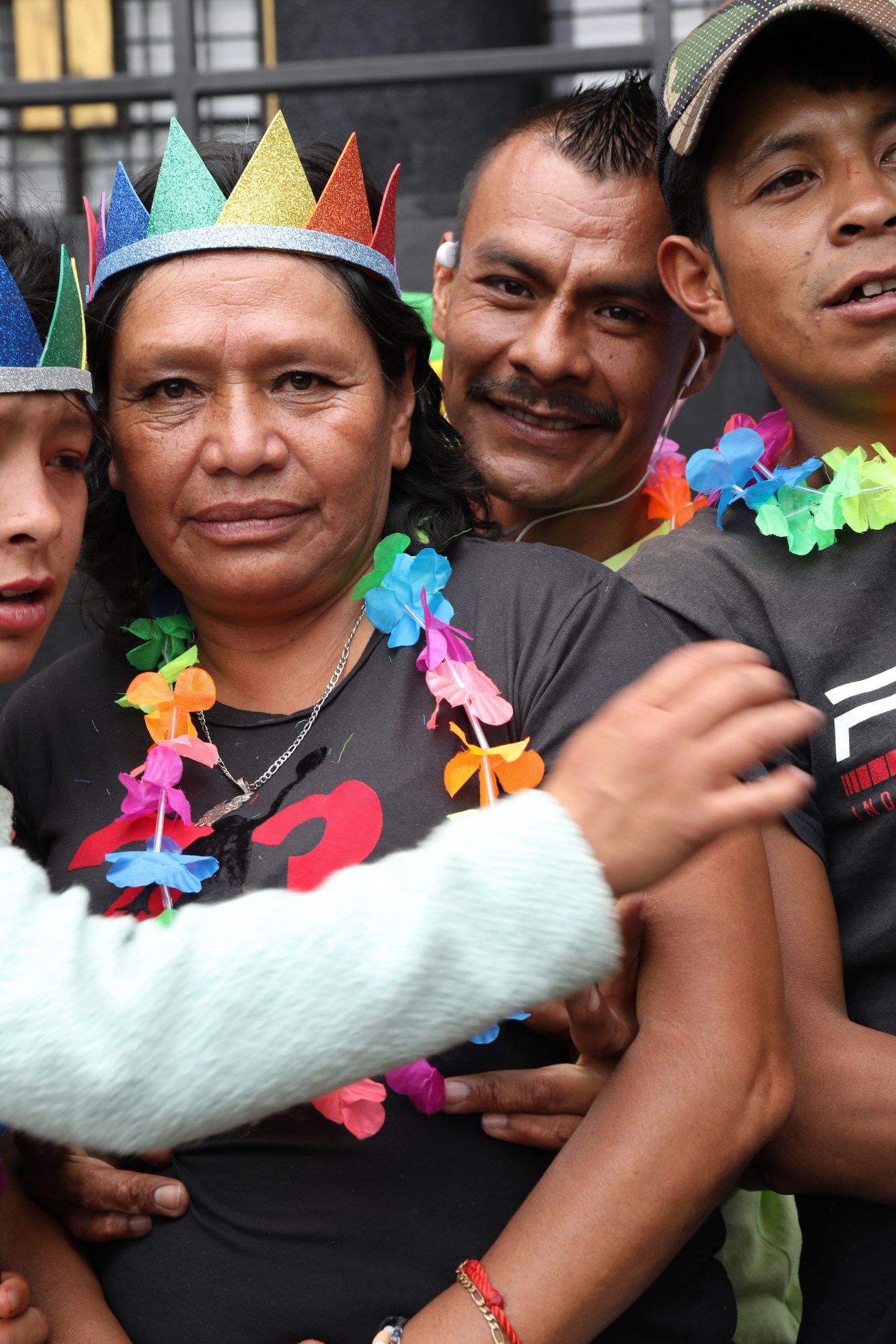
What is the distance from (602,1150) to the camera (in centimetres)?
159

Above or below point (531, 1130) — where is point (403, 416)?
above

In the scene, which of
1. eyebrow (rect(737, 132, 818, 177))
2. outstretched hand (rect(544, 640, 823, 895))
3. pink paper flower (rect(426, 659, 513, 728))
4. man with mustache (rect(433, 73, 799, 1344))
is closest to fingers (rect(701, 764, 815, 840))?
outstretched hand (rect(544, 640, 823, 895))

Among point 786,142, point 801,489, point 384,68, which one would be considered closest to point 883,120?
point 786,142

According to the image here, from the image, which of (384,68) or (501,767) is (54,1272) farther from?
(384,68)

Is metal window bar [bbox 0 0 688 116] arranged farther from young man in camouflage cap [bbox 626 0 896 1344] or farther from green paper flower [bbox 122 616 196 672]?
green paper flower [bbox 122 616 196 672]

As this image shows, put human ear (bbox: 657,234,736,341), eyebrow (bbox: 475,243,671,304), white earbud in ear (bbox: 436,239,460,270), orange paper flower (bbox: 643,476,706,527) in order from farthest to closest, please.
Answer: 1. white earbud in ear (bbox: 436,239,460,270)
2. orange paper flower (bbox: 643,476,706,527)
3. eyebrow (bbox: 475,243,671,304)
4. human ear (bbox: 657,234,736,341)

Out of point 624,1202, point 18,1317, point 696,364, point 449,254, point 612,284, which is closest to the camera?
point 624,1202

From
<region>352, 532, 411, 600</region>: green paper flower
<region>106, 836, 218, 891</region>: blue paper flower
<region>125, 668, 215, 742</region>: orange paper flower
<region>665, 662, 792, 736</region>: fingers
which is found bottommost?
<region>106, 836, 218, 891</region>: blue paper flower

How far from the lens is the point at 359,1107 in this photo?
1673 mm

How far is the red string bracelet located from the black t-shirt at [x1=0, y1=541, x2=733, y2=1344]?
0.06 meters

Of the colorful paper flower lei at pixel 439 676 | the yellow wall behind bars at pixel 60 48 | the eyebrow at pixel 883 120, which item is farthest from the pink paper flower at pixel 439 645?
the yellow wall behind bars at pixel 60 48

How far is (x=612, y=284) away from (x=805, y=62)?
2.26 feet

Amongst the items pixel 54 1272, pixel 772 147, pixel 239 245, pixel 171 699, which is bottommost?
pixel 54 1272

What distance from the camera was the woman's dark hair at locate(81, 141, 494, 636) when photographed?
2.01 m
